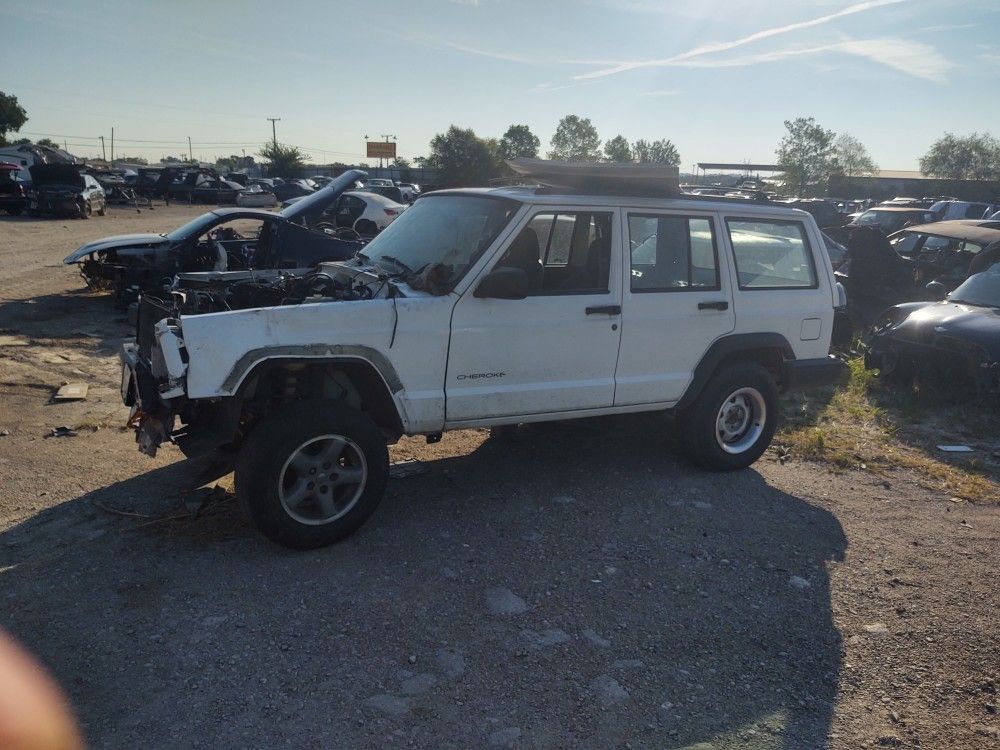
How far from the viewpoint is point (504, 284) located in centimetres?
444

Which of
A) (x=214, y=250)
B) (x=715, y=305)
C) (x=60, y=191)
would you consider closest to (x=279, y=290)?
(x=715, y=305)

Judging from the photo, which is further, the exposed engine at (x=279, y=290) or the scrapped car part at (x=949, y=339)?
the scrapped car part at (x=949, y=339)

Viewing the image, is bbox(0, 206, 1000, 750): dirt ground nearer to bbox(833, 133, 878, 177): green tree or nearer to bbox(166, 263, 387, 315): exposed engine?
bbox(166, 263, 387, 315): exposed engine

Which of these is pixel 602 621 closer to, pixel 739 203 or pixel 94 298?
pixel 739 203

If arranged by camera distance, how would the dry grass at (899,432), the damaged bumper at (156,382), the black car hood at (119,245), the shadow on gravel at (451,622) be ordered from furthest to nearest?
the black car hood at (119,245) → the dry grass at (899,432) → the damaged bumper at (156,382) → the shadow on gravel at (451,622)

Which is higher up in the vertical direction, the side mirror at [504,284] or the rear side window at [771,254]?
the rear side window at [771,254]

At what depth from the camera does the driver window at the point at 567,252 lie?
4.88 m

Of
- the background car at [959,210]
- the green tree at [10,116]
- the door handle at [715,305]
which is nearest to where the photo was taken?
the door handle at [715,305]

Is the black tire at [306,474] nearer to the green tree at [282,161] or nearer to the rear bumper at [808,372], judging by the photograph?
the rear bumper at [808,372]

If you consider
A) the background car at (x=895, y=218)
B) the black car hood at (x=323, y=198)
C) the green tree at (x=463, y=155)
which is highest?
the green tree at (x=463, y=155)

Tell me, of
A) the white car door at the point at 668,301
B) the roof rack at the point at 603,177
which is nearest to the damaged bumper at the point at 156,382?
the roof rack at the point at 603,177

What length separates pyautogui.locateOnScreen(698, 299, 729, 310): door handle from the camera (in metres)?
5.44

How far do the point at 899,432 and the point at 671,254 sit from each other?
11.2 feet

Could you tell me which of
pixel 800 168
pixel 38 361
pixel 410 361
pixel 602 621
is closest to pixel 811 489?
pixel 602 621
